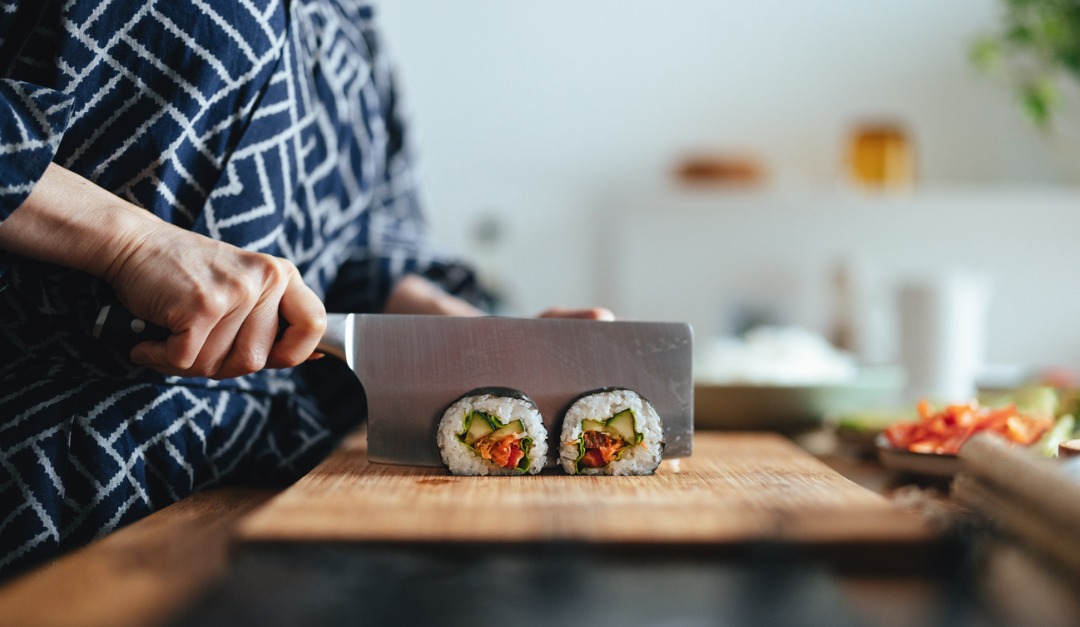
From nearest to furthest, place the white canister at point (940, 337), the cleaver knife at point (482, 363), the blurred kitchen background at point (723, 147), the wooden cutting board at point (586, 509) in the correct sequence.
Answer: the wooden cutting board at point (586, 509)
the cleaver knife at point (482, 363)
the white canister at point (940, 337)
the blurred kitchen background at point (723, 147)

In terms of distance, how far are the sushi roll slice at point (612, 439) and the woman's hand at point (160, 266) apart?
0.77 feet

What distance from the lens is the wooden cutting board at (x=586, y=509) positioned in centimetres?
47

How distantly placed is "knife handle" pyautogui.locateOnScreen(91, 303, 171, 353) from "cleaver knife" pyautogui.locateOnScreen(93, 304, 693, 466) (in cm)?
13

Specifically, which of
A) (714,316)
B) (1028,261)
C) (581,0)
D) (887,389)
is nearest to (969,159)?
(1028,261)

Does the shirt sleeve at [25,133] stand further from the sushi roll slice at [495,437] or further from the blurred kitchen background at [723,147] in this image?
the blurred kitchen background at [723,147]

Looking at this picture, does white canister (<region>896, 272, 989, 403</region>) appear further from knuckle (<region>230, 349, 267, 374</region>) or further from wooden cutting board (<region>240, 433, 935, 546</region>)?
knuckle (<region>230, 349, 267, 374</region>)

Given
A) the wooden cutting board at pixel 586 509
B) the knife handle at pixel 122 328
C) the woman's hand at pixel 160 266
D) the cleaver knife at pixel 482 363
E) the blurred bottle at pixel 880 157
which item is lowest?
the wooden cutting board at pixel 586 509

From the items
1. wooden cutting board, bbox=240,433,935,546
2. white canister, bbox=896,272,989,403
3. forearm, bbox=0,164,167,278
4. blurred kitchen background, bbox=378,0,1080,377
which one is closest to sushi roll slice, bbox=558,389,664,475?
wooden cutting board, bbox=240,433,935,546

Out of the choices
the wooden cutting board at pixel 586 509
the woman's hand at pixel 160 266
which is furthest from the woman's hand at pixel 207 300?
the wooden cutting board at pixel 586 509

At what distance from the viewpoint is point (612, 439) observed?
0.69 m

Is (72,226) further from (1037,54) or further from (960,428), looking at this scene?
(1037,54)

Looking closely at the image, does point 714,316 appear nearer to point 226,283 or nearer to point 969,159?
point 969,159

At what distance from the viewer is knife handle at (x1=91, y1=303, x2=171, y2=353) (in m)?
0.62

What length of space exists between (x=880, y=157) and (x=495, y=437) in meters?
2.44
